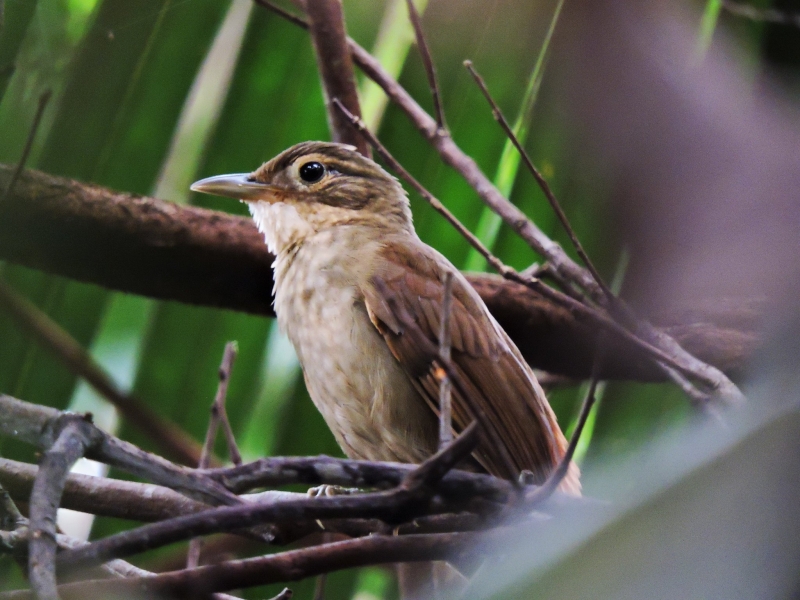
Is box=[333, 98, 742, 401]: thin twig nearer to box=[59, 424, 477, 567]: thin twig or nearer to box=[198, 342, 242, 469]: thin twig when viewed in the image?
box=[198, 342, 242, 469]: thin twig

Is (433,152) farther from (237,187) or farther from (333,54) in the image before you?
(237,187)

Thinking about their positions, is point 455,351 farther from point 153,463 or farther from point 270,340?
point 153,463

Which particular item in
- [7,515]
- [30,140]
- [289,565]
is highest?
A: [30,140]

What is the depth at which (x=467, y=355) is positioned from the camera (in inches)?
73.0

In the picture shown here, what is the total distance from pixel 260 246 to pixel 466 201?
0.54 meters

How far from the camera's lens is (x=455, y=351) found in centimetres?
186

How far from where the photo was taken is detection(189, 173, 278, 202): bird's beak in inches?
77.2

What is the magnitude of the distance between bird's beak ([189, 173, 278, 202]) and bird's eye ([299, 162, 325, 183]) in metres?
0.10

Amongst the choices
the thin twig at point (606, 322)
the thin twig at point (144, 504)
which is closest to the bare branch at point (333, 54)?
the thin twig at point (606, 322)

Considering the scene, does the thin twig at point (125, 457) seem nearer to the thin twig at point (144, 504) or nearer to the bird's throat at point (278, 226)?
the thin twig at point (144, 504)

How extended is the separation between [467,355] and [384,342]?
0.18m

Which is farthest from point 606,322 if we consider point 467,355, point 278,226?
point 278,226

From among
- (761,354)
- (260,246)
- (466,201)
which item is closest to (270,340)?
(260,246)

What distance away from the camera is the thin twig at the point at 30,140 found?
136 cm
